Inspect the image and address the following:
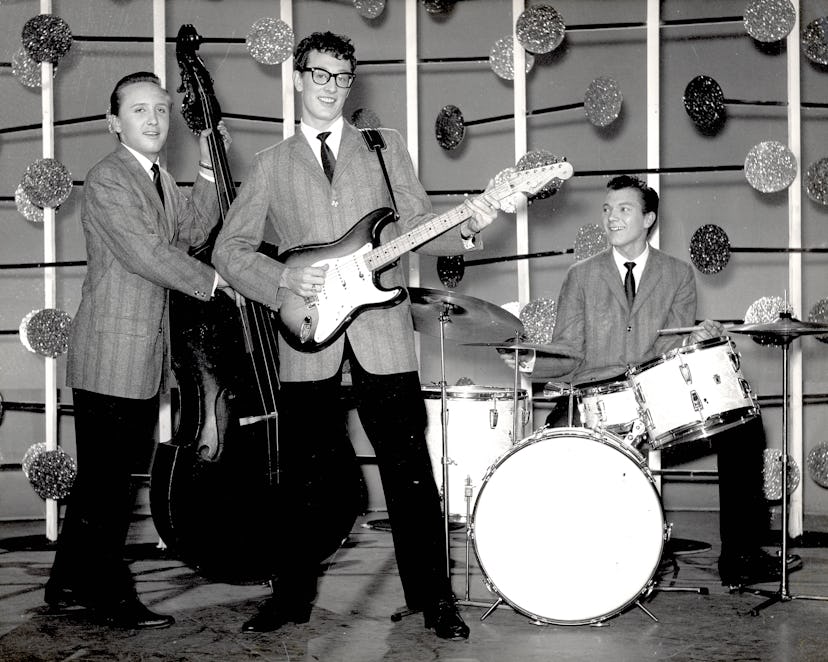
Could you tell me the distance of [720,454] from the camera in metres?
4.04

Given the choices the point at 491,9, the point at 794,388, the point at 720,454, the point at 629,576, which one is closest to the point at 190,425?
the point at 629,576

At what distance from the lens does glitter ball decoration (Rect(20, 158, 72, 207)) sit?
4863 millimetres

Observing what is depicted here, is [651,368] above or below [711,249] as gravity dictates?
below

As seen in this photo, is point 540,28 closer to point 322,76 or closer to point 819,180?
point 819,180

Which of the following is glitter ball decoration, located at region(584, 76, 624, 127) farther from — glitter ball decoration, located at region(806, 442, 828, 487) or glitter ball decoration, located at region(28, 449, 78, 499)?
glitter ball decoration, located at region(28, 449, 78, 499)

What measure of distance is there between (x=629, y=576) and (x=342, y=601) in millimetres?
1117

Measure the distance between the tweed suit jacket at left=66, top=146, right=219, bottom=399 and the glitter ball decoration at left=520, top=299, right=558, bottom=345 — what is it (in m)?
2.10

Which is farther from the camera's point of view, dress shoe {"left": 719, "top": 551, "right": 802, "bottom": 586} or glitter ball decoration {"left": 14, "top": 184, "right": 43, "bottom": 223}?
glitter ball decoration {"left": 14, "top": 184, "right": 43, "bottom": 223}

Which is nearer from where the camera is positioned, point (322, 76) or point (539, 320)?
point (322, 76)

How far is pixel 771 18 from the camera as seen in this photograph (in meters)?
4.79

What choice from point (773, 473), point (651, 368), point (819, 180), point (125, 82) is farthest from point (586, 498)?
point (819, 180)

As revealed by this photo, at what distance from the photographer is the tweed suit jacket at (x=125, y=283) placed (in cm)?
337

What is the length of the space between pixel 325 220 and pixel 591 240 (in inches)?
87.9

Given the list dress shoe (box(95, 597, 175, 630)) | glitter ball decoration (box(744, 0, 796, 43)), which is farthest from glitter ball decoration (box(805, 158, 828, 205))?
dress shoe (box(95, 597, 175, 630))
